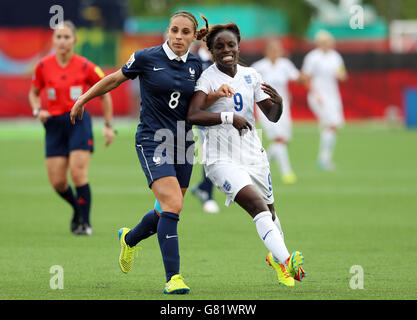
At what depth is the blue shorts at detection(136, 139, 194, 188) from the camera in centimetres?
777

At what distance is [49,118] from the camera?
11.2m

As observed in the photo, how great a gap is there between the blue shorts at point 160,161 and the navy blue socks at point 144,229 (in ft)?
1.64

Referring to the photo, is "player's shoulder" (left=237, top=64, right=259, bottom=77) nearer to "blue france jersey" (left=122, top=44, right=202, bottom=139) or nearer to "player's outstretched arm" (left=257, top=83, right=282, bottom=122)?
"player's outstretched arm" (left=257, top=83, right=282, bottom=122)

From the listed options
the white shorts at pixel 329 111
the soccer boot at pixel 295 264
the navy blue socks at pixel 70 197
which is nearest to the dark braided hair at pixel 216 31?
the soccer boot at pixel 295 264

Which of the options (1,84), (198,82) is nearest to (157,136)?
(198,82)

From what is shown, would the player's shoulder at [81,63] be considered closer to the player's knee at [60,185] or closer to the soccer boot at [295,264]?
the player's knee at [60,185]

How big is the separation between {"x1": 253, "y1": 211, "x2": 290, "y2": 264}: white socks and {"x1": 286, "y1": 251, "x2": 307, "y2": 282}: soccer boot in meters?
0.12

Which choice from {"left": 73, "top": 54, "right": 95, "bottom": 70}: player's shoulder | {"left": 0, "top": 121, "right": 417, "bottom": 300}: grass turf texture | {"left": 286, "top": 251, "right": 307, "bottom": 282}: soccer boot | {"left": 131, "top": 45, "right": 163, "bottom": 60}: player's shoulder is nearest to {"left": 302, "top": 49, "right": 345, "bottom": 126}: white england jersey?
{"left": 0, "top": 121, "right": 417, "bottom": 300}: grass turf texture

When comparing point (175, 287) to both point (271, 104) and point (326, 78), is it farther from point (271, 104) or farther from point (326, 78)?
point (326, 78)

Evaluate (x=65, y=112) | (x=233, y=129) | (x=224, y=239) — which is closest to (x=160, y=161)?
(x=233, y=129)

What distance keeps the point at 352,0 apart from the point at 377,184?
32.3 metres

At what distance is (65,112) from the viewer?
11.2 metres
